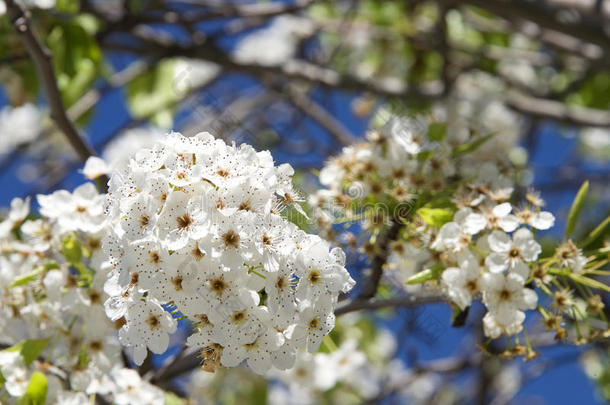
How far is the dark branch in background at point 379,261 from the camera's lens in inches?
95.6

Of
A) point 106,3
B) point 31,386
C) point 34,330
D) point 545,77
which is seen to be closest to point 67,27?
point 106,3

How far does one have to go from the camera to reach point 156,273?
1769mm

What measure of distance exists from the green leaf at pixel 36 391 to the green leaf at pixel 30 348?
8 centimetres

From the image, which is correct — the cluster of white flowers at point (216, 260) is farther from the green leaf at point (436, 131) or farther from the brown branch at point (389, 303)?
the green leaf at point (436, 131)

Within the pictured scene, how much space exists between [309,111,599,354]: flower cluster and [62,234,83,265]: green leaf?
830 millimetres

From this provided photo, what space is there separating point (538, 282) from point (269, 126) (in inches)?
134

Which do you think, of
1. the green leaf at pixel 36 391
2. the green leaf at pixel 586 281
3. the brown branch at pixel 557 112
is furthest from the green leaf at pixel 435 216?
the brown branch at pixel 557 112

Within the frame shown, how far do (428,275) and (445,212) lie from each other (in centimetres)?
22

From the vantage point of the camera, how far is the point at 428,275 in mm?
2189

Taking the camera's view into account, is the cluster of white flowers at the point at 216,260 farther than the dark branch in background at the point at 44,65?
No

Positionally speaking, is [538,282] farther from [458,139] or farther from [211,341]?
[211,341]

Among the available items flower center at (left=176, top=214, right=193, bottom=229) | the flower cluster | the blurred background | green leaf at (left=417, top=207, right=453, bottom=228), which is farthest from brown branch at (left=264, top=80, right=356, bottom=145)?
flower center at (left=176, top=214, right=193, bottom=229)

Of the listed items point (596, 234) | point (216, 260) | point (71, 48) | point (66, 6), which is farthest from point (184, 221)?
point (66, 6)

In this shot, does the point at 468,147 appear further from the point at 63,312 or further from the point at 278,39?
the point at 278,39
